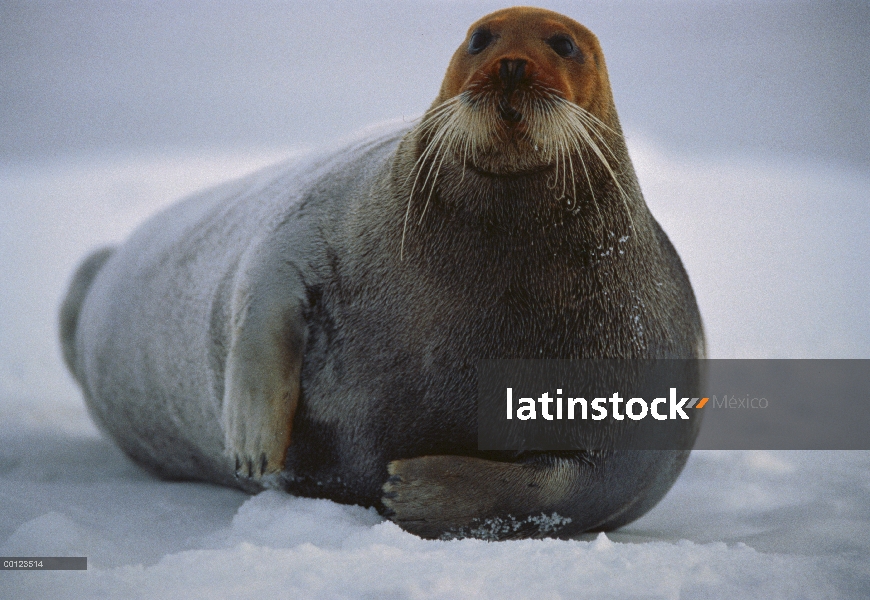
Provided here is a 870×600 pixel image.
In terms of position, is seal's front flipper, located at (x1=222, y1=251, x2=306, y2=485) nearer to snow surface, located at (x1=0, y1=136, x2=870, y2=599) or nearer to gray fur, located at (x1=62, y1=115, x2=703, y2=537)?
gray fur, located at (x1=62, y1=115, x2=703, y2=537)

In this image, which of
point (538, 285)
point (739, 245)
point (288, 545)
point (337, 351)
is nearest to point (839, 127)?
point (739, 245)

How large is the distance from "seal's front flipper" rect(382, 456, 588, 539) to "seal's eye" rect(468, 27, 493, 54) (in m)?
1.12

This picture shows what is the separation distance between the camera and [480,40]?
2.64 metres

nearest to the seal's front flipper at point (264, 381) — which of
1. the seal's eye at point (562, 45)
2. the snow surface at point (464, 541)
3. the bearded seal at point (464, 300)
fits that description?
the bearded seal at point (464, 300)

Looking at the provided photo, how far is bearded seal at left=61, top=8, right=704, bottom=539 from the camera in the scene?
2.63 meters

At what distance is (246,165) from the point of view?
19.5ft

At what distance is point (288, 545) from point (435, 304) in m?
0.78

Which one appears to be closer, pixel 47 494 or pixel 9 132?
pixel 47 494

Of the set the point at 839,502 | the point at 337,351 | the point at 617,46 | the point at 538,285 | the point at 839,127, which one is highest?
the point at 617,46

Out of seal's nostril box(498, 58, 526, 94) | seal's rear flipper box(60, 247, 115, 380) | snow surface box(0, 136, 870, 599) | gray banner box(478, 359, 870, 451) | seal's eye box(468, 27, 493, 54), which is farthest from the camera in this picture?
seal's rear flipper box(60, 247, 115, 380)

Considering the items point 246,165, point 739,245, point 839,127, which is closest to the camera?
point 839,127

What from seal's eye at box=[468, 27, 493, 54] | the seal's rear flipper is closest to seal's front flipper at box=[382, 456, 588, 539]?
seal's eye at box=[468, 27, 493, 54]

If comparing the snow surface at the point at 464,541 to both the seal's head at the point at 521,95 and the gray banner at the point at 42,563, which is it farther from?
the seal's head at the point at 521,95

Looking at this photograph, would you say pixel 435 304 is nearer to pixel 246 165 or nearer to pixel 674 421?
pixel 674 421
